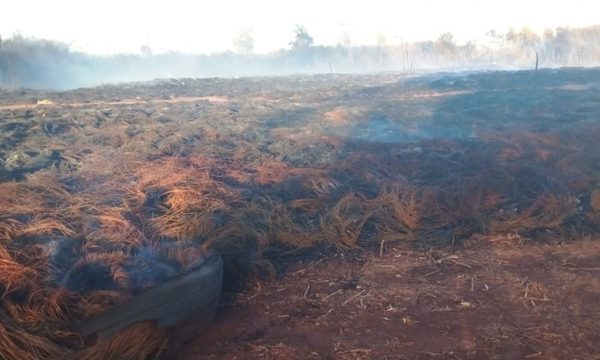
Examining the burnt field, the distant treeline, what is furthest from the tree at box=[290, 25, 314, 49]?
the burnt field

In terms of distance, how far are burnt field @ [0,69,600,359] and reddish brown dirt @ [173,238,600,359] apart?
0.05ft

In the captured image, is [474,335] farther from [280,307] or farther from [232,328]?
[232,328]

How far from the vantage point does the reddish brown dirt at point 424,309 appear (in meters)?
3.15

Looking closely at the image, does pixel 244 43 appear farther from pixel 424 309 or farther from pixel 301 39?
pixel 424 309

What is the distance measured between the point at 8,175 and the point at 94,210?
2.81m

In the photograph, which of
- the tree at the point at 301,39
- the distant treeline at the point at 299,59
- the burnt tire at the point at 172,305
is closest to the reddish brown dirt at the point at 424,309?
the burnt tire at the point at 172,305

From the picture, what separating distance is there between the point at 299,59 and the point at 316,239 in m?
58.2

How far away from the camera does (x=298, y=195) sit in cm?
639

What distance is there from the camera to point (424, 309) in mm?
3666

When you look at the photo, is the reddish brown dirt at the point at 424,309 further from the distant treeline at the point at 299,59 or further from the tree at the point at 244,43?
the tree at the point at 244,43

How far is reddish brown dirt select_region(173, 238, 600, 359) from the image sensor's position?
10.3 ft

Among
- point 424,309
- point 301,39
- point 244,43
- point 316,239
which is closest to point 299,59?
point 301,39

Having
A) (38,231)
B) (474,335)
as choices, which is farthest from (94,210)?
(474,335)

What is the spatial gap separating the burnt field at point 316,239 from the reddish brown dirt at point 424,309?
15 mm
